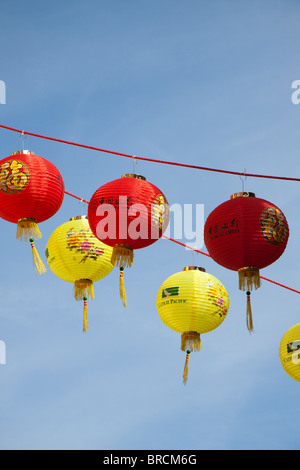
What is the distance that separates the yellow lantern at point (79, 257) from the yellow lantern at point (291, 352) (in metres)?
2.25

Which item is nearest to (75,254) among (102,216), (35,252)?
(35,252)

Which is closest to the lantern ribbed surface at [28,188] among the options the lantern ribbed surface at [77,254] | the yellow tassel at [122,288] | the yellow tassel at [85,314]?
the yellow tassel at [122,288]

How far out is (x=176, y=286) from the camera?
31.7 feet

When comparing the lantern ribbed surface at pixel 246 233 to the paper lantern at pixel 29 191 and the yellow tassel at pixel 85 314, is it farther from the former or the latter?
the yellow tassel at pixel 85 314

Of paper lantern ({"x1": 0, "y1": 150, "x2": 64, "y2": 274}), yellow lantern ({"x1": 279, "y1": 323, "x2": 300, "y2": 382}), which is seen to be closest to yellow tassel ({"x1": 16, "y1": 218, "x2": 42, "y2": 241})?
paper lantern ({"x1": 0, "y1": 150, "x2": 64, "y2": 274})

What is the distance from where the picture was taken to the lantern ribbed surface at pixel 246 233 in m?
8.05

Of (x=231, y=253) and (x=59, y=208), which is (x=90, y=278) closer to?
(x=59, y=208)

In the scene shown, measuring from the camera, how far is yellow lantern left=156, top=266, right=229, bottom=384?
9.48 metres

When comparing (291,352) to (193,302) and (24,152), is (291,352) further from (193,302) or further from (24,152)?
(24,152)

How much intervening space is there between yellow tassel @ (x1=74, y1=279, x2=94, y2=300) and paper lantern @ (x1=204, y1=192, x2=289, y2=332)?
5.99ft

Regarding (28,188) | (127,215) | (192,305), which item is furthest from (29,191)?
(192,305)

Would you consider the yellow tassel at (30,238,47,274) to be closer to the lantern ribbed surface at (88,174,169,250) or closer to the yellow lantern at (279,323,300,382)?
the lantern ribbed surface at (88,174,169,250)

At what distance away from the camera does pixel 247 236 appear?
8.03 meters

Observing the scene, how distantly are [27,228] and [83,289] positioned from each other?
1382 millimetres
